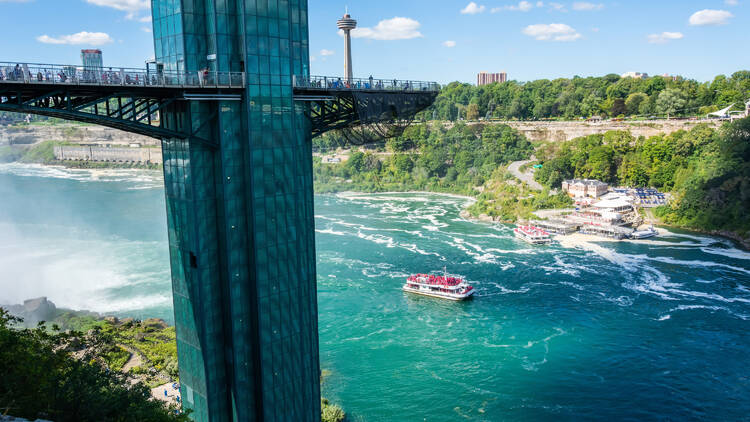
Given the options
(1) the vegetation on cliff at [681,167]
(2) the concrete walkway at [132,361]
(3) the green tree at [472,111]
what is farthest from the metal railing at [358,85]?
(3) the green tree at [472,111]

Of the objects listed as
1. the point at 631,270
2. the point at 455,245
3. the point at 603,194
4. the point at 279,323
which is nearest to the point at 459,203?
the point at 603,194

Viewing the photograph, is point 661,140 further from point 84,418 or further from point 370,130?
point 84,418

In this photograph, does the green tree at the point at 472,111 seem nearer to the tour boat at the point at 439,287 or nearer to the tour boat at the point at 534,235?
the tour boat at the point at 534,235

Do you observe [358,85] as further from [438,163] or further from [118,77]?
[438,163]

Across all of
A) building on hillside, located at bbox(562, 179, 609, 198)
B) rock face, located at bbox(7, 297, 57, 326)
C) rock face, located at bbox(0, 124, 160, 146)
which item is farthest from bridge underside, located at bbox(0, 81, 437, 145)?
rock face, located at bbox(0, 124, 160, 146)

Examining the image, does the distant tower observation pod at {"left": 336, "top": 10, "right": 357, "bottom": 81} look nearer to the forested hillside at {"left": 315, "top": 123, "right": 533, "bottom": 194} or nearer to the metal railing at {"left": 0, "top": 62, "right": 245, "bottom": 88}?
the forested hillside at {"left": 315, "top": 123, "right": 533, "bottom": 194}

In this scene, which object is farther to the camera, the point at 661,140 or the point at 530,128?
the point at 530,128
